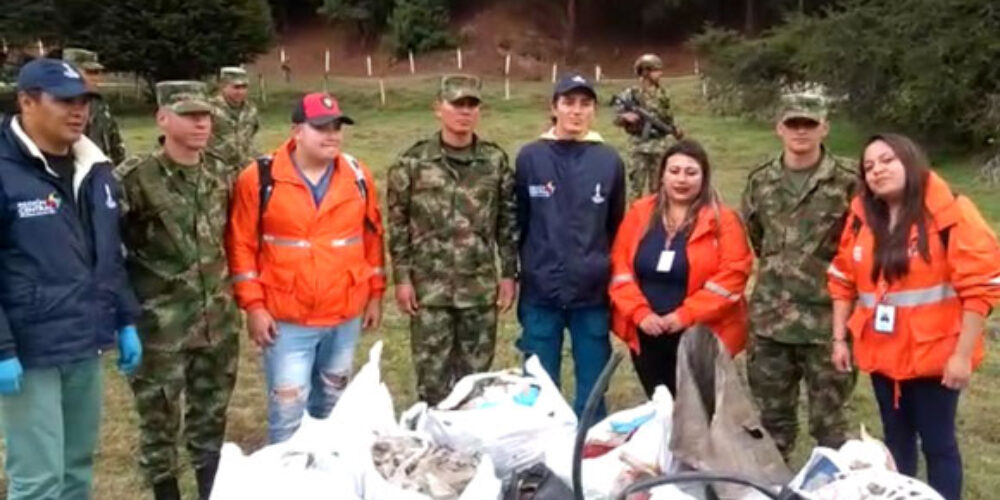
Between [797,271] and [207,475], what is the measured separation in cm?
233

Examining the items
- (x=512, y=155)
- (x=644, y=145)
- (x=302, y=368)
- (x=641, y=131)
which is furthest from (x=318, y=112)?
(x=512, y=155)

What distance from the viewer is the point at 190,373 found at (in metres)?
4.15

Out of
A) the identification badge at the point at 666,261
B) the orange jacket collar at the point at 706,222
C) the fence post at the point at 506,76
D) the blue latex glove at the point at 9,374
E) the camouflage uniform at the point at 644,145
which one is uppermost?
the orange jacket collar at the point at 706,222

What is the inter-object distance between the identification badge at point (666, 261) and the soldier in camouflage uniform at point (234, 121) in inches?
185

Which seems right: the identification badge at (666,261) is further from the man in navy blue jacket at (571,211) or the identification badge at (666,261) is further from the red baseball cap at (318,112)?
the red baseball cap at (318,112)

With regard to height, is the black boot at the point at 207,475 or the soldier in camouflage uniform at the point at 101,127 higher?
the soldier in camouflage uniform at the point at 101,127

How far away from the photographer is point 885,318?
368 cm

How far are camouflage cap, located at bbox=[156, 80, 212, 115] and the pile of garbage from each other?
1.08m

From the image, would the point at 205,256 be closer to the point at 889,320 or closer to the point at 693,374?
the point at 693,374

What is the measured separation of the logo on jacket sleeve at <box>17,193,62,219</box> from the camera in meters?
3.28

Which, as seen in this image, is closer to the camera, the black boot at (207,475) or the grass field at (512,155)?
the black boot at (207,475)

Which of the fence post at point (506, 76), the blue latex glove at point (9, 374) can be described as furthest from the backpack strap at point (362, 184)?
the fence post at point (506, 76)

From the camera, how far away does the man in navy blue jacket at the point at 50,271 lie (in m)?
3.30

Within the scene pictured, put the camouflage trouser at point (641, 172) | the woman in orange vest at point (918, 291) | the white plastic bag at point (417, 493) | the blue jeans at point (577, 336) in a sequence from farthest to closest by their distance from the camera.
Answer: the camouflage trouser at point (641, 172) → the blue jeans at point (577, 336) → the woman in orange vest at point (918, 291) → the white plastic bag at point (417, 493)
